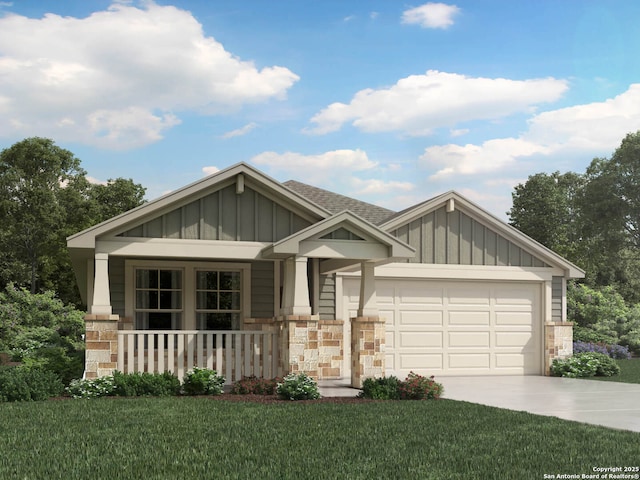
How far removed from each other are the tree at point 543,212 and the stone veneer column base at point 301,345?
114ft

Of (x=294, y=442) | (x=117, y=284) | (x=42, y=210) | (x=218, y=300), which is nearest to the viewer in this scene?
(x=294, y=442)

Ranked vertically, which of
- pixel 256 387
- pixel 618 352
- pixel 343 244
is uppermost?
pixel 343 244

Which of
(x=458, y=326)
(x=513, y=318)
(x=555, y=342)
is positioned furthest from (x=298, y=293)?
(x=555, y=342)

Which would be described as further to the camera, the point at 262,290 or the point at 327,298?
the point at 327,298

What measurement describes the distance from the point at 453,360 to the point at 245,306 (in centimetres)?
535

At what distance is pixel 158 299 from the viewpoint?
1634 cm

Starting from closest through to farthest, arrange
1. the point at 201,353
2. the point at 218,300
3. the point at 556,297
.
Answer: the point at 201,353, the point at 218,300, the point at 556,297

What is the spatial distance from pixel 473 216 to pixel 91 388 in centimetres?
997

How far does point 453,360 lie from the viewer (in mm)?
18531

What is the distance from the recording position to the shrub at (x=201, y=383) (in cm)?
1290

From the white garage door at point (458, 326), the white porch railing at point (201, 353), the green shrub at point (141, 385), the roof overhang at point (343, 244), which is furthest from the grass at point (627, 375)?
the green shrub at point (141, 385)

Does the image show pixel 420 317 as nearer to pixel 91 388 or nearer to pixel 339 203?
pixel 339 203

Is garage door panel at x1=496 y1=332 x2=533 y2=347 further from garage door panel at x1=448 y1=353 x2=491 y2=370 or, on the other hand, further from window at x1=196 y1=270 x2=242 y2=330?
window at x1=196 y1=270 x2=242 y2=330

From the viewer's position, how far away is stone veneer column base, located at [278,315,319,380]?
13617 millimetres
